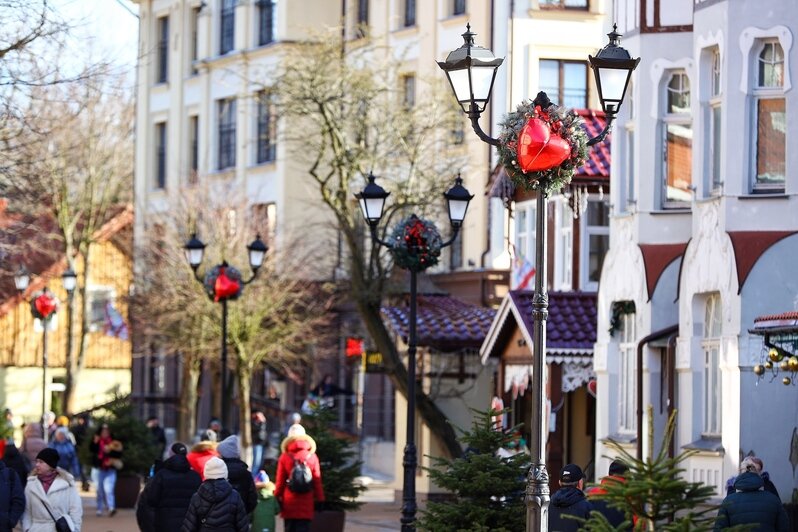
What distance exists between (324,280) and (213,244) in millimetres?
3047

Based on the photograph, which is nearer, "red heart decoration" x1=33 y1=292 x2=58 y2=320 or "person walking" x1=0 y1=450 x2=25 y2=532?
"person walking" x1=0 y1=450 x2=25 y2=532

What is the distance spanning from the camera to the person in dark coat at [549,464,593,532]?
15789mm

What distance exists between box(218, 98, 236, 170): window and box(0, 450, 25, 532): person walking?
127ft

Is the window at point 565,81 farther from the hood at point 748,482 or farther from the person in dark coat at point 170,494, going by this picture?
the hood at point 748,482

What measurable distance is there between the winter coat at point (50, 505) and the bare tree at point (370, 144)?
1847 centimetres

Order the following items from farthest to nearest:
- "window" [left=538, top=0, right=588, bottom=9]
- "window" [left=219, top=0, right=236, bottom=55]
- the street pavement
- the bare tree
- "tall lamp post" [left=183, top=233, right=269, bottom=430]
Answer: "window" [left=219, top=0, right=236, bottom=55] → "window" [left=538, top=0, right=588, bottom=9] → the bare tree → "tall lamp post" [left=183, top=233, right=269, bottom=430] → the street pavement

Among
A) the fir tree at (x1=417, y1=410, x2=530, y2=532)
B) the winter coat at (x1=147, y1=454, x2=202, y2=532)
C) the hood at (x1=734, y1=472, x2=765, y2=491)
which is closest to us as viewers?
the hood at (x1=734, y1=472, x2=765, y2=491)

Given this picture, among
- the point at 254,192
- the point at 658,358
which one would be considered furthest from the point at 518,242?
the point at 254,192

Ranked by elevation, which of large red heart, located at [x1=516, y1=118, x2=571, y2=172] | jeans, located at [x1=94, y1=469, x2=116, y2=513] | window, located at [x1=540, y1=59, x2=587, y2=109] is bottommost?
jeans, located at [x1=94, y1=469, x2=116, y2=513]

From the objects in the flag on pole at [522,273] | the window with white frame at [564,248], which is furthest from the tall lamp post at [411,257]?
the flag on pole at [522,273]

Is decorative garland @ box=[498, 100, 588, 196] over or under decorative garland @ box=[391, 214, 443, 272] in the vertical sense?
over

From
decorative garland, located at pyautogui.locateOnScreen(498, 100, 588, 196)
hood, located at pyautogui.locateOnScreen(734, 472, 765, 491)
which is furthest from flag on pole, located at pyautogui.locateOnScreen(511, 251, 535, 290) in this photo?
hood, located at pyautogui.locateOnScreen(734, 472, 765, 491)

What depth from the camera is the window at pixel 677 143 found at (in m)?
26.2

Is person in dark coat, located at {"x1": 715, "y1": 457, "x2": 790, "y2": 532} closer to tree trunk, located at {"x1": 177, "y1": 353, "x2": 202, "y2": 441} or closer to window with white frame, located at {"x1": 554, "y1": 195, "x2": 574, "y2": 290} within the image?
window with white frame, located at {"x1": 554, "y1": 195, "x2": 574, "y2": 290}
